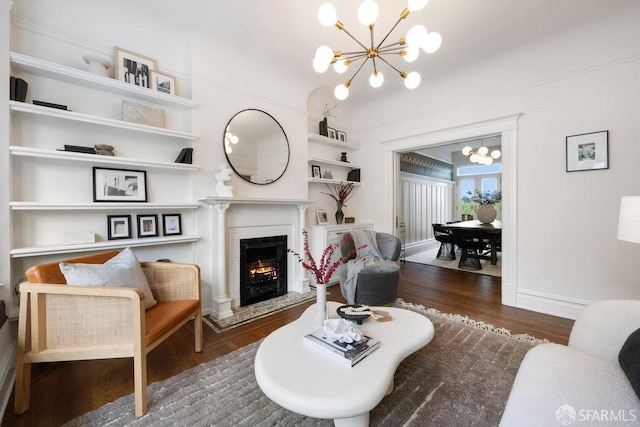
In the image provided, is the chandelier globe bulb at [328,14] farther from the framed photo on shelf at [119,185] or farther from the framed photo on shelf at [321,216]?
the framed photo on shelf at [321,216]

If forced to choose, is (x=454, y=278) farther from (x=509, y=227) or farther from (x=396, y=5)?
(x=396, y=5)

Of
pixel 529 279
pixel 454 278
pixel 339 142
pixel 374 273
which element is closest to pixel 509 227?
pixel 529 279

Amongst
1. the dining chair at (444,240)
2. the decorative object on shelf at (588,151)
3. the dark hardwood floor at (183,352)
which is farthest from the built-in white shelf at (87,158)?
the dining chair at (444,240)

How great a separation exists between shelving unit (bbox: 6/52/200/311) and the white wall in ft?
10.8

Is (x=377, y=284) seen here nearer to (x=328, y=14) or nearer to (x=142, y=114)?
(x=328, y=14)

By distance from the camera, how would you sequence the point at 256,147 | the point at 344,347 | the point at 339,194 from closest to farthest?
the point at 344,347, the point at 256,147, the point at 339,194

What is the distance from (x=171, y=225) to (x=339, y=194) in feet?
8.21

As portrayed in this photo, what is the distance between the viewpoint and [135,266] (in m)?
1.85

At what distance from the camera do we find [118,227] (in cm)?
228

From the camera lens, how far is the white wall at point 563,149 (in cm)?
241

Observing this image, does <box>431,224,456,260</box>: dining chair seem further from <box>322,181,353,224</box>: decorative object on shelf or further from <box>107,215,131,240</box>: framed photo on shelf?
<box>107,215,131,240</box>: framed photo on shelf

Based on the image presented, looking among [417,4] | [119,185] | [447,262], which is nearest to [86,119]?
[119,185]

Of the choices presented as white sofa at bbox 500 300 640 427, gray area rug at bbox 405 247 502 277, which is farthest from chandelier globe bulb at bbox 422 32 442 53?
gray area rug at bbox 405 247 502 277

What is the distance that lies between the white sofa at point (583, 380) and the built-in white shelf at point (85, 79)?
315 centimetres
